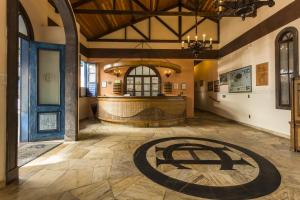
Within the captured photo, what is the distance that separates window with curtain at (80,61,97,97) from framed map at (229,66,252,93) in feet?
21.8

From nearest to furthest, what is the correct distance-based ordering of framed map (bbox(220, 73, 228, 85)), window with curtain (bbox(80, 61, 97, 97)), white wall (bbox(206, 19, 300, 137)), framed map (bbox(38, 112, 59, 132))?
framed map (bbox(38, 112, 59, 132)) < white wall (bbox(206, 19, 300, 137)) < framed map (bbox(220, 73, 228, 85)) < window with curtain (bbox(80, 61, 97, 97))

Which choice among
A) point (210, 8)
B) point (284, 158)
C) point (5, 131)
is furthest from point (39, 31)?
point (210, 8)

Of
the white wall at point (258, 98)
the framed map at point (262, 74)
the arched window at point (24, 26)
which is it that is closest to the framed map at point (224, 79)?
the white wall at point (258, 98)

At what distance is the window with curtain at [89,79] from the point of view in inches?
346

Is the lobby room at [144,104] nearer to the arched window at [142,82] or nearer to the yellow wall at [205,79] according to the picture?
the arched window at [142,82]

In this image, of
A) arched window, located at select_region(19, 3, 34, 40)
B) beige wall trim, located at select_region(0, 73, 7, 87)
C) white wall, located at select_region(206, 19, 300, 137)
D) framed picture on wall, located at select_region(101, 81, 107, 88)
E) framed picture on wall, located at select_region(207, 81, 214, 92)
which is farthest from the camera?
framed picture on wall, located at select_region(207, 81, 214, 92)

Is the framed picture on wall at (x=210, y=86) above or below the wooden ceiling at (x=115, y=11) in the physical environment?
below

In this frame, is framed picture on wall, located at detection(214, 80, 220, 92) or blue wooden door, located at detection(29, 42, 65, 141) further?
framed picture on wall, located at detection(214, 80, 220, 92)

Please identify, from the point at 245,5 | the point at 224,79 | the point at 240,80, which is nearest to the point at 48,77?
the point at 245,5

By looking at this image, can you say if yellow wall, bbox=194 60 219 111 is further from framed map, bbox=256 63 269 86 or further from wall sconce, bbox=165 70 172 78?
framed map, bbox=256 63 269 86

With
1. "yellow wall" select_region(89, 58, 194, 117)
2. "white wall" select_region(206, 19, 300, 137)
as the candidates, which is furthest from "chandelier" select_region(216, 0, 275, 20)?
"yellow wall" select_region(89, 58, 194, 117)

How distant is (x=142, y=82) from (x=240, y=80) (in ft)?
15.3

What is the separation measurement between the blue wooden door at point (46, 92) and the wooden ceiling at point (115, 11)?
2.54 m

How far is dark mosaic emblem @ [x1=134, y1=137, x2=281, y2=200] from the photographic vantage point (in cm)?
218
